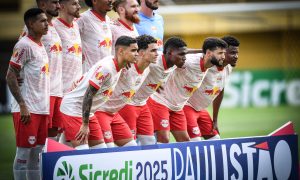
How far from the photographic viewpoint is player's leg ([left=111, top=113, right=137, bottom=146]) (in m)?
9.70

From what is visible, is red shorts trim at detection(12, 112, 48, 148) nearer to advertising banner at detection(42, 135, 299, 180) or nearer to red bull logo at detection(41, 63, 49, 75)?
red bull logo at detection(41, 63, 49, 75)

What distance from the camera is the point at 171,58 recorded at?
406 inches

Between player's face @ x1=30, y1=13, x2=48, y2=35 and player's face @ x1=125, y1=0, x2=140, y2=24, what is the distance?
53.4 inches

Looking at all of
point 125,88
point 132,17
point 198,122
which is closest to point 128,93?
point 125,88

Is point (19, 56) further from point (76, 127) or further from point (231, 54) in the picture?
point (231, 54)

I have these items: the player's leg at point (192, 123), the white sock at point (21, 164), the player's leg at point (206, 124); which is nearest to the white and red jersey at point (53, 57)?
the white sock at point (21, 164)

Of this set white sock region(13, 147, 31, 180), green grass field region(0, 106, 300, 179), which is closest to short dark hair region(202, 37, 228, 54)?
white sock region(13, 147, 31, 180)

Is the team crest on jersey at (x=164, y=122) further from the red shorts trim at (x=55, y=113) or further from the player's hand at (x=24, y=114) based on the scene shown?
the player's hand at (x=24, y=114)

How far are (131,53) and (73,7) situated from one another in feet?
3.59

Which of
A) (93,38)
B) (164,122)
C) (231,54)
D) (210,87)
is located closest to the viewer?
(93,38)

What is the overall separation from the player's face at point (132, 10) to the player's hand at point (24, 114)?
6.36 feet

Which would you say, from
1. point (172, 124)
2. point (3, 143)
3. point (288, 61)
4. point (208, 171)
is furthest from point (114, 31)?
point (288, 61)

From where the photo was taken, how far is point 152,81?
1041cm

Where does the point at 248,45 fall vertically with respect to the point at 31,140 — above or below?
above
